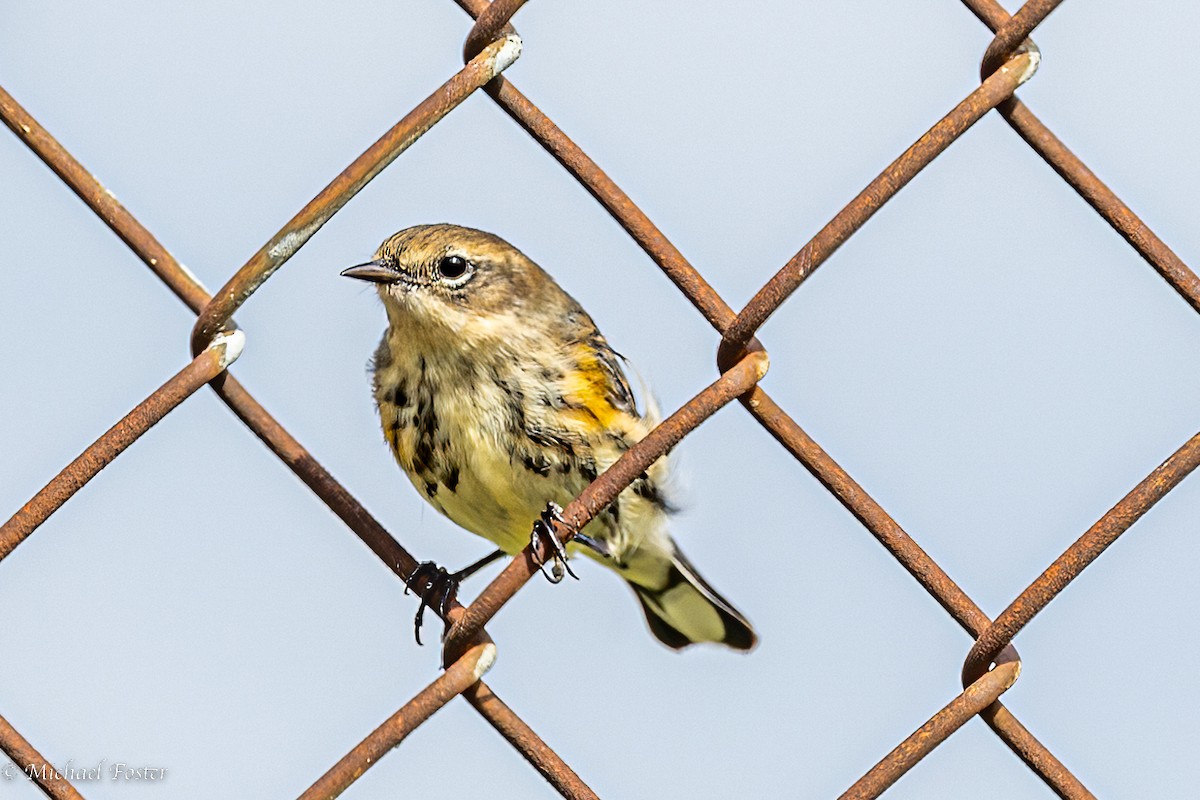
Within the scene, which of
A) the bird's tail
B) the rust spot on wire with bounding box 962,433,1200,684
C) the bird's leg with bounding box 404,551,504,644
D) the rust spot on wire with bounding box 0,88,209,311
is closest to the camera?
the rust spot on wire with bounding box 962,433,1200,684

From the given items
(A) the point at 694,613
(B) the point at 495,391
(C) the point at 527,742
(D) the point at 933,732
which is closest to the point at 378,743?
(C) the point at 527,742

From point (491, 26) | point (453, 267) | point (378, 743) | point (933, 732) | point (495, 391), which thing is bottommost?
point (933, 732)

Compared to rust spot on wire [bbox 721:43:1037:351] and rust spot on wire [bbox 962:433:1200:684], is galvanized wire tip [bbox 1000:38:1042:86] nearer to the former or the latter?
rust spot on wire [bbox 721:43:1037:351]

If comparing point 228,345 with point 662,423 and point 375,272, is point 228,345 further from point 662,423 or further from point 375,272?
point 375,272

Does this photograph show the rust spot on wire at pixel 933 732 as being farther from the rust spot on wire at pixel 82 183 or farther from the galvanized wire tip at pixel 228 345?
the rust spot on wire at pixel 82 183

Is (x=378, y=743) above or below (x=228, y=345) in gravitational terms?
below

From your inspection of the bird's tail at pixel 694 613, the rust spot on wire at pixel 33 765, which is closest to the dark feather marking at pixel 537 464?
the bird's tail at pixel 694 613

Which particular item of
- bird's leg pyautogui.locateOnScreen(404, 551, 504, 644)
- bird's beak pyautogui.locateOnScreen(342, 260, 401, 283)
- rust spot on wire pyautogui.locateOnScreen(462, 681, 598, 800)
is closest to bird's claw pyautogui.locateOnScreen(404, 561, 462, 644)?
bird's leg pyautogui.locateOnScreen(404, 551, 504, 644)
